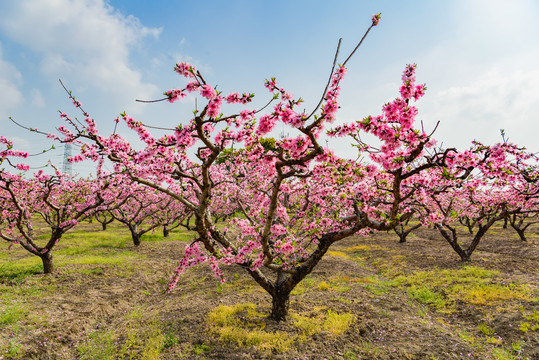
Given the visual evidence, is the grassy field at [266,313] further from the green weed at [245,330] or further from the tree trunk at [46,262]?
the tree trunk at [46,262]

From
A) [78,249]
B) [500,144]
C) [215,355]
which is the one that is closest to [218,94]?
[215,355]

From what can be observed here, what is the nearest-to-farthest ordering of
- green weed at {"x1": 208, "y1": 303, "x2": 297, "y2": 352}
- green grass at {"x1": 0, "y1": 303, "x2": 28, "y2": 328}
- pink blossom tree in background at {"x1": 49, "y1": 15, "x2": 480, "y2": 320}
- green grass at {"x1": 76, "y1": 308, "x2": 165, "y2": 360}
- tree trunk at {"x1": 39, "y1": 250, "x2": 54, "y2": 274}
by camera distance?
pink blossom tree in background at {"x1": 49, "y1": 15, "x2": 480, "y2": 320}
green grass at {"x1": 76, "y1": 308, "x2": 165, "y2": 360}
green weed at {"x1": 208, "y1": 303, "x2": 297, "y2": 352}
green grass at {"x1": 0, "y1": 303, "x2": 28, "y2": 328}
tree trunk at {"x1": 39, "y1": 250, "x2": 54, "y2": 274}

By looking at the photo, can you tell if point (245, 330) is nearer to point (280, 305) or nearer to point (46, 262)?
point (280, 305)

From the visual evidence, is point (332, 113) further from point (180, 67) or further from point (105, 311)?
point (105, 311)

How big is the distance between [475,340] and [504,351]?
817mm

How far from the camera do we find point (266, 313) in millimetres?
9797

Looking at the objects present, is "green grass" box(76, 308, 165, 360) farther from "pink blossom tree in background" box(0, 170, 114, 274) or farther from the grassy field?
"pink blossom tree in background" box(0, 170, 114, 274)

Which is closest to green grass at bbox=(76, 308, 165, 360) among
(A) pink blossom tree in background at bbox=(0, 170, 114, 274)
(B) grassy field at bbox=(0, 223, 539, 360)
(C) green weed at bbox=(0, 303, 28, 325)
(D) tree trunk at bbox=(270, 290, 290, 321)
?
(B) grassy field at bbox=(0, 223, 539, 360)

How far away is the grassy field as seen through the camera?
7664 millimetres

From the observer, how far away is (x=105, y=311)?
10.9 m

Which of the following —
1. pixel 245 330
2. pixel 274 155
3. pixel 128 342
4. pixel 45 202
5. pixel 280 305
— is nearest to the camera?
pixel 274 155

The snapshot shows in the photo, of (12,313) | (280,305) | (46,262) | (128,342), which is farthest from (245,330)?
(46,262)

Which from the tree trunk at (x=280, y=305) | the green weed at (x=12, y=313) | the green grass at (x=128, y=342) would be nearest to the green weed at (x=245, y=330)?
the tree trunk at (x=280, y=305)

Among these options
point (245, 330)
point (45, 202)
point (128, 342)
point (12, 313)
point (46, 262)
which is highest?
point (45, 202)
